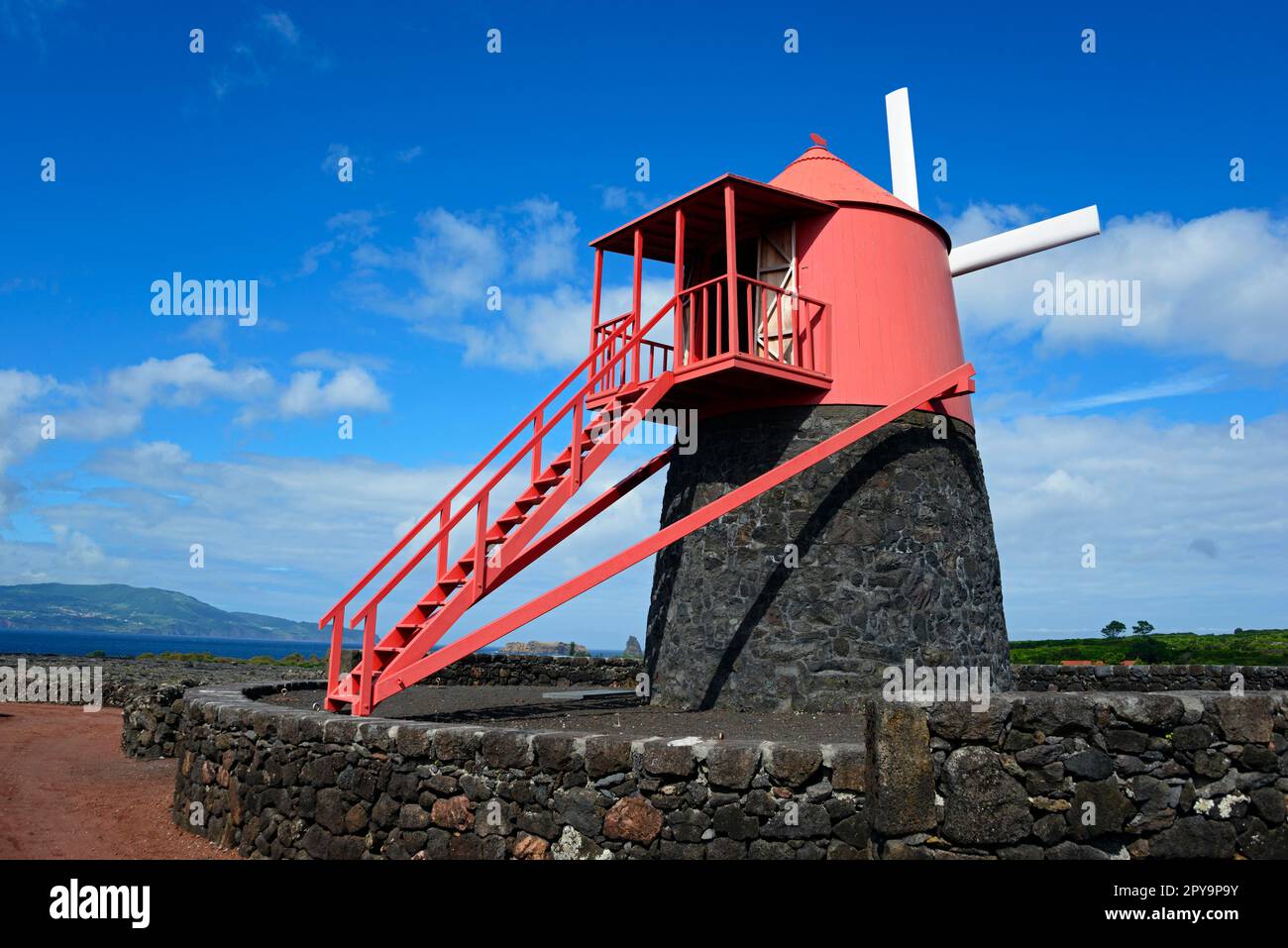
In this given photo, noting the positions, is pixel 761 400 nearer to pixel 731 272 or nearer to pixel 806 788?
pixel 731 272

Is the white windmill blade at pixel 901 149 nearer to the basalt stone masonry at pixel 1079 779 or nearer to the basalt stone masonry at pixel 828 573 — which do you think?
the basalt stone masonry at pixel 828 573

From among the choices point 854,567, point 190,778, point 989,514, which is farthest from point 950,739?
point 989,514

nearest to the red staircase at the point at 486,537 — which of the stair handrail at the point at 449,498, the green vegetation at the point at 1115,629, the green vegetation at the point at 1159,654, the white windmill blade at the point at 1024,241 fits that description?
the stair handrail at the point at 449,498

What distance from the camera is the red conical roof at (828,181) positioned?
11789 millimetres

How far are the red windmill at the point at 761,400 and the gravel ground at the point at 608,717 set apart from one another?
2.39 ft

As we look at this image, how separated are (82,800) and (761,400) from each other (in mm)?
8858

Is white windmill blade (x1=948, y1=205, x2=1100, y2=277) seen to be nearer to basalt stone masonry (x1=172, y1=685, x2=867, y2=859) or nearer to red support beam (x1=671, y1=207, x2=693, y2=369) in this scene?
red support beam (x1=671, y1=207, x2=693, y2=369)

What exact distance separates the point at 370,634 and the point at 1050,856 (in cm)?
656

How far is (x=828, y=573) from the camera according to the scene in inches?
418

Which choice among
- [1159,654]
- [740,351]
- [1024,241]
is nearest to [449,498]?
[740,351]

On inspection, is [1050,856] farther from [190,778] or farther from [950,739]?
[190,778]

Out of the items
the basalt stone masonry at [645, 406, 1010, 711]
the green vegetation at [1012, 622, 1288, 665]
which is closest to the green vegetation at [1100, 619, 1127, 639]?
the green vegetation at [1012, 622, 1288, 665]

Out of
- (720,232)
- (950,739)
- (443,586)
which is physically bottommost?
(950,739)
